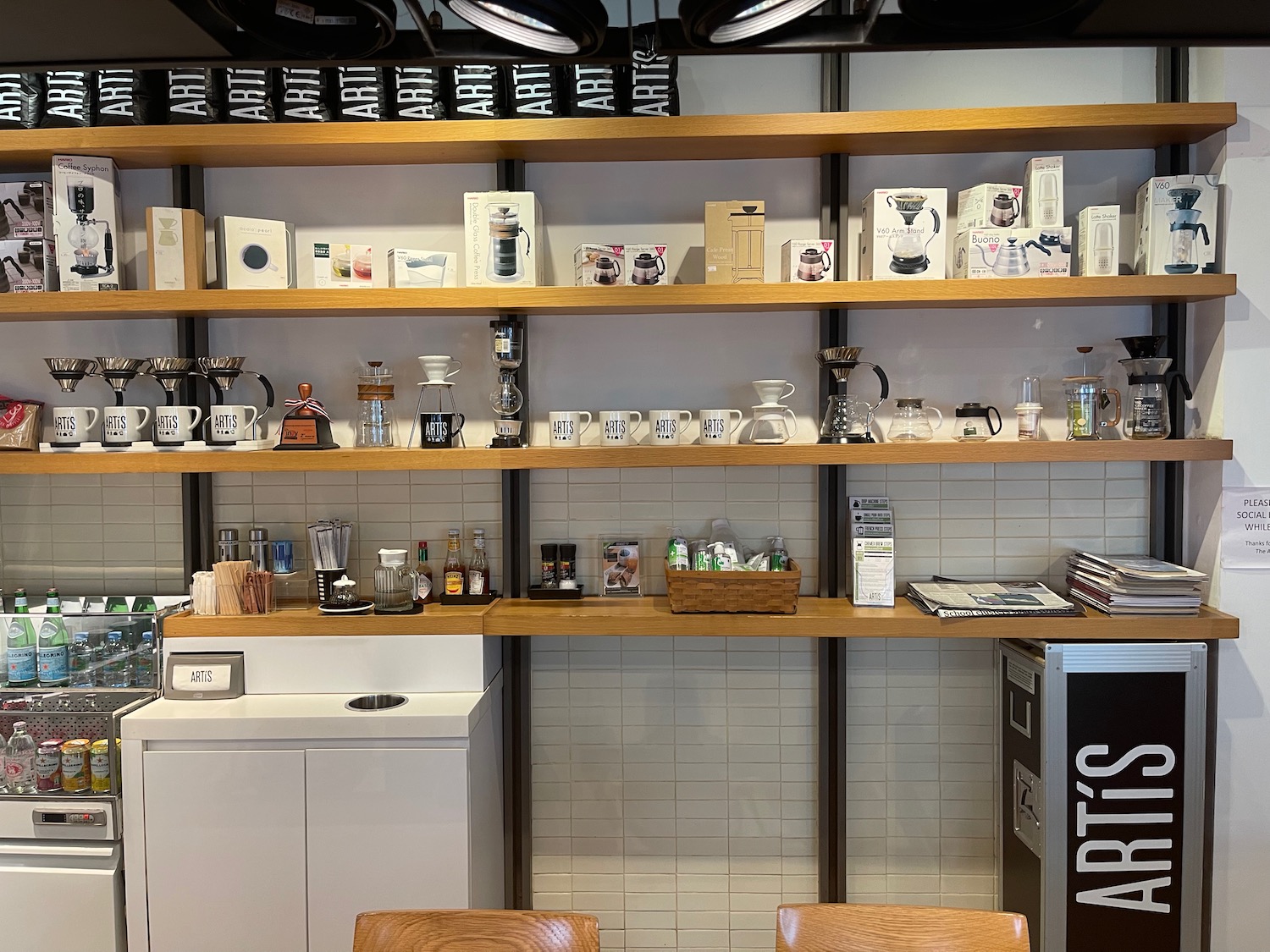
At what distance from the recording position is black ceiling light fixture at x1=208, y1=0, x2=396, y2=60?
92cm

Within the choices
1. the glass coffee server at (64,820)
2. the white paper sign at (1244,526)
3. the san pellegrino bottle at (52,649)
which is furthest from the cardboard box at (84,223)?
the white paper sign at (1244,526)

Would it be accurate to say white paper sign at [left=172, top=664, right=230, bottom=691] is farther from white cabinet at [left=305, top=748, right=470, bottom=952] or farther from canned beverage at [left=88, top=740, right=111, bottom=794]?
white cabinet at [left=305, top=748, right=470, bottom=952]

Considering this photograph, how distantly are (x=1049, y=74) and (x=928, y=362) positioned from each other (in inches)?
36.6

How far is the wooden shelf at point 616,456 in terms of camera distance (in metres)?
2.42

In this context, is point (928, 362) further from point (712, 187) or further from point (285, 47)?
point (285, 47)

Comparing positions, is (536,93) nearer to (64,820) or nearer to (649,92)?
(649,92)

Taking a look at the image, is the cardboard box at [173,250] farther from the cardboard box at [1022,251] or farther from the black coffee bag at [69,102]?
the cardboard box at [1022,251]

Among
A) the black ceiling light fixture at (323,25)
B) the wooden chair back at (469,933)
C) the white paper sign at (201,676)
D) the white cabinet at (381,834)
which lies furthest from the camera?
the white paper sign at (201,676)

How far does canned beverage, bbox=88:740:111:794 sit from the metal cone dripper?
3.47 ft

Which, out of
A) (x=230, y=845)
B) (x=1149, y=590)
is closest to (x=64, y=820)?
(x=230, y=845)

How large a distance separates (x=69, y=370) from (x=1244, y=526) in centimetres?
346

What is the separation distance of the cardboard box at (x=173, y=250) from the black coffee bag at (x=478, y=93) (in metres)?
0.85

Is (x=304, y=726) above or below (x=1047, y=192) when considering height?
below

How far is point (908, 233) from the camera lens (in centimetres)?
247
